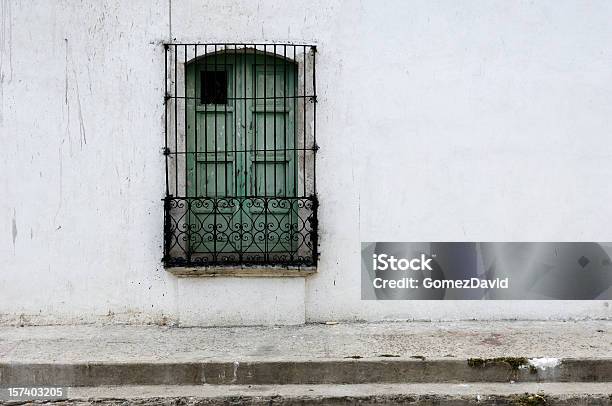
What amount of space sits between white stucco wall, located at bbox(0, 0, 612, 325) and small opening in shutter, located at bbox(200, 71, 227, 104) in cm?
38

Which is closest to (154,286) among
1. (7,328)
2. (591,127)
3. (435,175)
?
(7,328)

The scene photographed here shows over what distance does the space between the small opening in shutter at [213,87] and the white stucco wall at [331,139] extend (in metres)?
0.38

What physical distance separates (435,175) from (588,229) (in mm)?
1618

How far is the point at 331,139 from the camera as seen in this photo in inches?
236

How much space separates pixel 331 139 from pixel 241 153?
0.90 m

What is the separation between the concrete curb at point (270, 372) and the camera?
475 cm

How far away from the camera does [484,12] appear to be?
6.00 meters

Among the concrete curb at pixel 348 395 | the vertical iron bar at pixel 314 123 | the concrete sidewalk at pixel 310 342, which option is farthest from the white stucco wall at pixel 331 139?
the concrete curb at pixel 348 395

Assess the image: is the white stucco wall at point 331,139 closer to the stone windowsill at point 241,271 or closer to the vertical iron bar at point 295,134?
the stone windowsill at point 241,271

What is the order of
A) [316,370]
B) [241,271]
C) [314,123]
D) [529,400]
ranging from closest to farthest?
[529,400], [316,370], [241,271], [314,123]

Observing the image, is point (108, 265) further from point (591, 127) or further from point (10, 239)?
point (591, 127)

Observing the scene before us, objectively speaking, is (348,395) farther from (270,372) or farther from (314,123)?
(314,123)


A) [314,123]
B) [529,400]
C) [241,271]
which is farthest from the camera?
[314,123]

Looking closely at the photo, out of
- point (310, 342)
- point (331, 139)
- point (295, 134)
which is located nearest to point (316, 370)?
point (310, 342)
